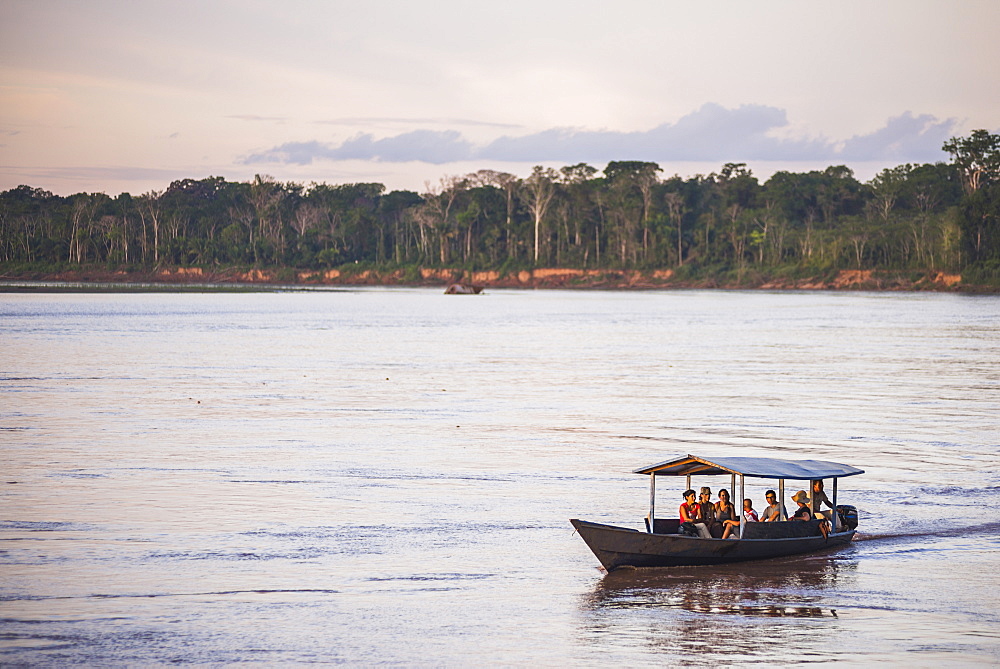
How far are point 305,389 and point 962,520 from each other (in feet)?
80.7

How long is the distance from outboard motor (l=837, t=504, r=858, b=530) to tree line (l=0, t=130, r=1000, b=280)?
125042mm

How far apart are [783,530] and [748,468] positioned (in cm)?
104

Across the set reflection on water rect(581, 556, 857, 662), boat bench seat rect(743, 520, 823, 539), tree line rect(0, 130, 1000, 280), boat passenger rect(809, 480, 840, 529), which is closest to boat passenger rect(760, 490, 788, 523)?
boat bench seat rect(743, 520, 823, 539)

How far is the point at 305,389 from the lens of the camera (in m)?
40.0

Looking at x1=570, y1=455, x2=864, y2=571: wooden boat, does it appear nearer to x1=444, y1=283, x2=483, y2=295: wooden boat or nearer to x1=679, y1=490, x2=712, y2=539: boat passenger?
x1=679, y1=490, x2=712, y2=539: boat passenger

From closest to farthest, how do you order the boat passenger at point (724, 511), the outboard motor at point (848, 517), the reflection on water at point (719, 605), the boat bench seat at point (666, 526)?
the reflection on water at point (719, 605) < the boat passenger at point (724, 511) < the boat bench seat at point (666, 526) < the outboard motor at point (848, 517)

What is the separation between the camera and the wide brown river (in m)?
13.8

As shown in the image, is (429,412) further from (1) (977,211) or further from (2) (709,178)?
(2) (709,178)

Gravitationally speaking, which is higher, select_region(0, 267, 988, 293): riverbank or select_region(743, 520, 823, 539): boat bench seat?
select_region(0, 267, 988, 293): riverbank

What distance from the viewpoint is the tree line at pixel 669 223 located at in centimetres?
15075

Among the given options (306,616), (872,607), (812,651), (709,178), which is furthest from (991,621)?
(709,178)

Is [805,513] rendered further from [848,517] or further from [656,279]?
[656,279]

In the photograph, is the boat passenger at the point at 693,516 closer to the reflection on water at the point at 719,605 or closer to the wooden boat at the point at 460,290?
the reflection on water at the point at 719,605

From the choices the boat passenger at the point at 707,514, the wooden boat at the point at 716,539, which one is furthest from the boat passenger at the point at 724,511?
the wooden boat at the point at 716,539
